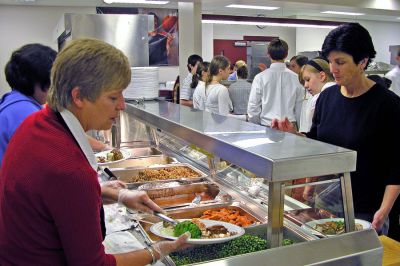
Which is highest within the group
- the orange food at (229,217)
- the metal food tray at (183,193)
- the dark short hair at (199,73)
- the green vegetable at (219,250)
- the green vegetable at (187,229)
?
the dark short hair at (199,73)

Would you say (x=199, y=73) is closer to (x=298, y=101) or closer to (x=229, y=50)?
(x=298, y=101)

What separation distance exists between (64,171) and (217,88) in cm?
414

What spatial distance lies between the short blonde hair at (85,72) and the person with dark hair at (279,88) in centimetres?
368

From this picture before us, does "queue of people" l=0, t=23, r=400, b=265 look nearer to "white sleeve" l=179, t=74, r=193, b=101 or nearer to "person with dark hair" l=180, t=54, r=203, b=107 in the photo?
"person with dark hair" l=180, t=54, r=203, b=107

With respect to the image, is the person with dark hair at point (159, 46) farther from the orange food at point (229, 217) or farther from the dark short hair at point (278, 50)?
the orange food at point (229, 217)

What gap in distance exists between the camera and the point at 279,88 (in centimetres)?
466

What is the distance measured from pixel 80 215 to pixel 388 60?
Result: 45.6 ft

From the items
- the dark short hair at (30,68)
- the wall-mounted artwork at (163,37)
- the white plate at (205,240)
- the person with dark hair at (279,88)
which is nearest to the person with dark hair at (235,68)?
the person with dark hair at (279,88)

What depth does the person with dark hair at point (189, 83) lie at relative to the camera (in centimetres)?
572

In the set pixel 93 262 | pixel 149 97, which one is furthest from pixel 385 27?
pixel 93 262

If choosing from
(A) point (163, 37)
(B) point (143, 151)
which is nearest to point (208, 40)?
(A) point (163, 37)

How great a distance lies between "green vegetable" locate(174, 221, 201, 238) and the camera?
149 cm

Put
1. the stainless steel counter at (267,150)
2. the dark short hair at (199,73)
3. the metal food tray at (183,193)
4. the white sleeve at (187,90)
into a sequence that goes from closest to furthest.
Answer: the stainless steel counter at (267,150), the metal food tray at (183,193), the dark short hair at (199,73), the white sleeve at (187,90)

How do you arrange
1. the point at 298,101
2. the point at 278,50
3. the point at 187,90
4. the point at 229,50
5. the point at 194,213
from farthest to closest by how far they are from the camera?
the point at 229,50
the point at 187,90
the point at 298,101
the point at 278,50
the point at 194,213
